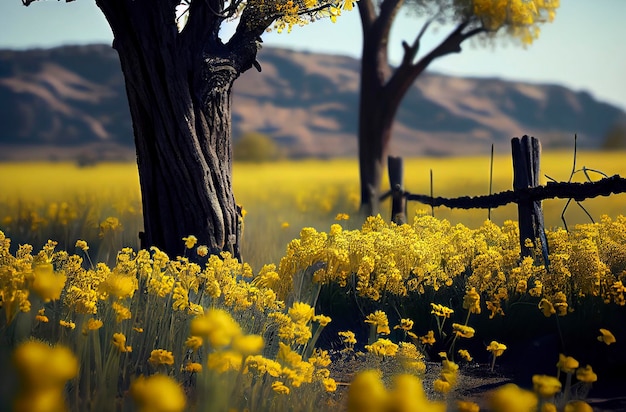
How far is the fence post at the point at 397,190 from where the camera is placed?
1041cm

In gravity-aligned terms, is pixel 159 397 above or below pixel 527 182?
below

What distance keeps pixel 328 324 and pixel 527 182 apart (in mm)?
2525

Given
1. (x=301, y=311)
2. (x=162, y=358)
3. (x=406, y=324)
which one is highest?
(x=301, y=311)

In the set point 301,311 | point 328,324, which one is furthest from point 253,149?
point 301,311

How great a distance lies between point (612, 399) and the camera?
4457 mm

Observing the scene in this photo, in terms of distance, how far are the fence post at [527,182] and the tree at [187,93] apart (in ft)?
7.59

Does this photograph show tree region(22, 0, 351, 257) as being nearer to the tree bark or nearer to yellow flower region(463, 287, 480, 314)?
the tree bark

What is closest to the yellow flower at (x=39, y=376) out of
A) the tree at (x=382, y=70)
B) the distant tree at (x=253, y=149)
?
the tree at (x=382, y=70)

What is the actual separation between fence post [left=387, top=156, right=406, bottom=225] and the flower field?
9.45ft

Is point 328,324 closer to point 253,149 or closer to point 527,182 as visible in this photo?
point 527,182

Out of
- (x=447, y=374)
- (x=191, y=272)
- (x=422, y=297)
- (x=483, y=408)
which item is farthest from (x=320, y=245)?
(x=447, y=374)

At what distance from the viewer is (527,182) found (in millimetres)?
6871

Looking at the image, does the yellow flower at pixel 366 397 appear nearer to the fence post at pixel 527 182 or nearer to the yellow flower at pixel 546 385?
the yellow flower at pixel 546 385

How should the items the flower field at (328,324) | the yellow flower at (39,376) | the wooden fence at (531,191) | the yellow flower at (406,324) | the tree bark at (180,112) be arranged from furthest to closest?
the tree bark at (180,112) < the wooden fence at (531,191) < the yellow flower at (406,324) < the flower field at (328,324) < the yellow flower at (39,376)
